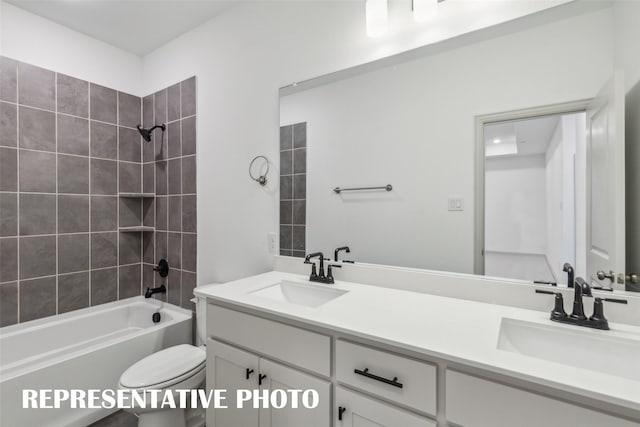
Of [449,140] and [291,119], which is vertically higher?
[291,119]

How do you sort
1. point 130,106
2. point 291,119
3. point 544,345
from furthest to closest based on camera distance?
point 130,106
point 291,119
point 544,345

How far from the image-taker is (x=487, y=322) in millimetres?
943

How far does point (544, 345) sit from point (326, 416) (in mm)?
746

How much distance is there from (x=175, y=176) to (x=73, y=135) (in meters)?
0.77

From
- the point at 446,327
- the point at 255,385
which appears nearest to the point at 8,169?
the point at 255,385

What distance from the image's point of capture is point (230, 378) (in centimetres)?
123

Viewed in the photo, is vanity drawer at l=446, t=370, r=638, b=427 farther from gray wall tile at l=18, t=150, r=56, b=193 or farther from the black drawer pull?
gray wall tile at l=18, t=150, r=56, b=193

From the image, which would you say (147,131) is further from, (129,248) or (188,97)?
(129,248)

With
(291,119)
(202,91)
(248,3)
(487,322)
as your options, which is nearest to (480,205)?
(487,322)

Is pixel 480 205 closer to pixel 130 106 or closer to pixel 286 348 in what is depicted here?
pixel 286 348

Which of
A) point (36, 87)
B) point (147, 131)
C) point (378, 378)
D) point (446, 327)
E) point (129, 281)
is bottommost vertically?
point (129, 281)

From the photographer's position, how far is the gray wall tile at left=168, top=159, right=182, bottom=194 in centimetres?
232

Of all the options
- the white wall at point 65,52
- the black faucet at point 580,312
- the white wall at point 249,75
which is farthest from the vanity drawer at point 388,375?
the white wall at point 65,52

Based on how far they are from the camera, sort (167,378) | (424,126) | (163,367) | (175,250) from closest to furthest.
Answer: (424,126) < (167,378) < (163,367) < (175,250)
